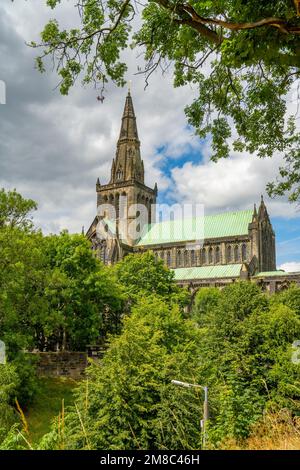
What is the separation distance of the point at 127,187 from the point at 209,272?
2599 centimetres

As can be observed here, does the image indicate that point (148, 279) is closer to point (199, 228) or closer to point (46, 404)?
point (46, 404)

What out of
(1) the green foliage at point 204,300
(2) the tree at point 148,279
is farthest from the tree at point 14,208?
(1) the green foliage at point 204,300

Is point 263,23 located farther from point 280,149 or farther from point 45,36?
Answer: point 280,149

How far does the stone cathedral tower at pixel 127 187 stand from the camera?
8744cm

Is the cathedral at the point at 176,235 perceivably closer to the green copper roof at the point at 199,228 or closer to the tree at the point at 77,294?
the green copper roof at the point at 199,228

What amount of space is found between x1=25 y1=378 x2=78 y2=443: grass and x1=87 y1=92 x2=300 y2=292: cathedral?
127 ft

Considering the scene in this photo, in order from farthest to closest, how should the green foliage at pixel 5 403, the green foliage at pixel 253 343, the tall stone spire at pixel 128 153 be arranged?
1. the tall stone spire at pixel 128 153
2. the green foliage at pixel 253 343
3. the green foliage at pixel 5 403

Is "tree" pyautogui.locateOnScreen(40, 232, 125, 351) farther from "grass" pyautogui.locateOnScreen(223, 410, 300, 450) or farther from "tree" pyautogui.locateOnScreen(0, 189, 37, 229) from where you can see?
"grass" pyautogui.locateOnScreen(223, 410, 300, 450)

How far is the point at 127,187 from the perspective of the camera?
88188 mm

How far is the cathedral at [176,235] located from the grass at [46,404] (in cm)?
3871

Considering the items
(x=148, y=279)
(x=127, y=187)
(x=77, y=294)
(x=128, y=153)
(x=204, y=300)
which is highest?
(x=128, y=153)

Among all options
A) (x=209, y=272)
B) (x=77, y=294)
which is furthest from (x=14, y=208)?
(x=209, y=272)

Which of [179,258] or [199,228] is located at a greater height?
[199,228]
